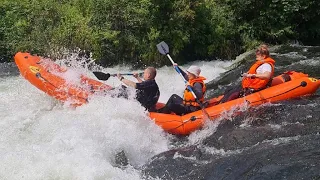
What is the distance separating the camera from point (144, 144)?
6.12 meters

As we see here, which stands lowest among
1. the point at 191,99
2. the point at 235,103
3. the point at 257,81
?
the point at 191,99

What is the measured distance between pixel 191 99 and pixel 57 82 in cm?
248

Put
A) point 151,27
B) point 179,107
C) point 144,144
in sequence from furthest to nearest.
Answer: point 151,27
point 179,107
point 144,144

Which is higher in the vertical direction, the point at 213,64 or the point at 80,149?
the point at 80,149

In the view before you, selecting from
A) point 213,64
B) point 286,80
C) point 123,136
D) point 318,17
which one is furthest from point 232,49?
point 123,136

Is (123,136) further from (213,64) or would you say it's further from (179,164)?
(213,64)

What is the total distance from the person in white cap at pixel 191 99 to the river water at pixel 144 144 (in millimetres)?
485

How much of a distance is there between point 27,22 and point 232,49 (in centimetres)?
577

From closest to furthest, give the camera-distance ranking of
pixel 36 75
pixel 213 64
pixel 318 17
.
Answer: pixel 36 75 < pixel 213 64 < pixel 318 17

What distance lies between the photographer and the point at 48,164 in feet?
16.7

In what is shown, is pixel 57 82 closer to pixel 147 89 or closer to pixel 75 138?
pixel 147 89

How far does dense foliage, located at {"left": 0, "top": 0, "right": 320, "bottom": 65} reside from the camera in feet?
36.6

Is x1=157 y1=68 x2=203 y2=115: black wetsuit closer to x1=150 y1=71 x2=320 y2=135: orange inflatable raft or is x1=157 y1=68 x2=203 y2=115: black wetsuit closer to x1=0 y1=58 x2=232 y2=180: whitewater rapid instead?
x1=150 y1=71 x2=320 y2=135: orange inflatable raft

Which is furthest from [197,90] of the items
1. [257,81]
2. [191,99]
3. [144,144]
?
[144,144]
